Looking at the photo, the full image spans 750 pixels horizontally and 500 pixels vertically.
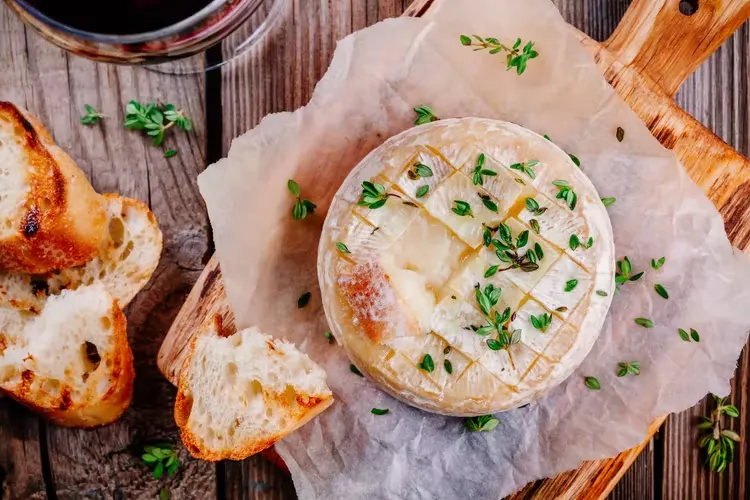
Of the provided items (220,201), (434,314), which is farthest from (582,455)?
(220,201)

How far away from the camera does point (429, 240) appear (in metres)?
2.21

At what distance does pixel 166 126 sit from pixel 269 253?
2.28 feet

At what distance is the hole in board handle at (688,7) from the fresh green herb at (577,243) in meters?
0.94

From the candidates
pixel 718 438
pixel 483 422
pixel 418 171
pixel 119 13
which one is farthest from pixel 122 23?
pixel 718 438

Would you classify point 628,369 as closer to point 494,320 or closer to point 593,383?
point 593,383

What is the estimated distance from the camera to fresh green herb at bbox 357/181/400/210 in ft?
7.36

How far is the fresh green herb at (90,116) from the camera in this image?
111 inches

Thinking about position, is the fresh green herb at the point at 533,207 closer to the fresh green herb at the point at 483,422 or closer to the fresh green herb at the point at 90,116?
the fresh green herb at the point at 483,422

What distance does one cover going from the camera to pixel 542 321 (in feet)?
7.22

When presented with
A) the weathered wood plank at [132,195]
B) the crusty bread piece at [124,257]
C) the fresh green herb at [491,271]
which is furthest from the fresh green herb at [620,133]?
the crusty bread piece at [124,257]

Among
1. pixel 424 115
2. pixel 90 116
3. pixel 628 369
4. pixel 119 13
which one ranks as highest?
pixel 119 13

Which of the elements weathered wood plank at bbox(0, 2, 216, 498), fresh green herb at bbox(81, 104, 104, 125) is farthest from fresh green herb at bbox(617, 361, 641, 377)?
fresh green herb at bbox(81, 104, 104, 125)

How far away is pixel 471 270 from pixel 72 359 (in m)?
A: 1.43

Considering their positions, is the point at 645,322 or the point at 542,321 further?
the point at 645,322
